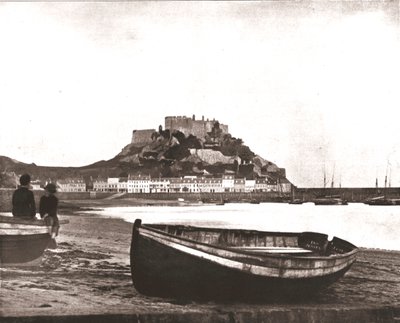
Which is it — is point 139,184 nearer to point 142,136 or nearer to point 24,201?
point 142,136

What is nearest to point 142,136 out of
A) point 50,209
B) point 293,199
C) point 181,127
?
point 181,127

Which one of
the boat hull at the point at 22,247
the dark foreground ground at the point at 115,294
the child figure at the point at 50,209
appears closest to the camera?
the dark foreground ground at the point at 115,294

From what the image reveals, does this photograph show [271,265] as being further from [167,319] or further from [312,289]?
[167,319]

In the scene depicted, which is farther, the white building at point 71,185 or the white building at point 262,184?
the white building at point 262,184

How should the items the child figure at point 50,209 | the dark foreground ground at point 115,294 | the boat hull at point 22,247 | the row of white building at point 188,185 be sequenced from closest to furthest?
the dark foreground ground at point 115,294
the boat hull at point 22,247
the child figure at point 50,209
the row of white building at point 188,185

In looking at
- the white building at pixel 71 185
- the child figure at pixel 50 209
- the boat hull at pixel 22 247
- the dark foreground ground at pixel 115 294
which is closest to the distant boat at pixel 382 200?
the dark foreground ground at pixel 115 294

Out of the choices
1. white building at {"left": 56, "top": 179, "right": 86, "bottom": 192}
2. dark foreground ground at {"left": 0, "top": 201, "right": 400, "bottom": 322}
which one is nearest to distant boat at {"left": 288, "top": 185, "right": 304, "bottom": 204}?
dark foreground ground at {"left": 0, "top": 201, "right": 400, "bottom": 322}

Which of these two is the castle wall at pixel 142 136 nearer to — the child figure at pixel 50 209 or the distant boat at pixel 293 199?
the child figure at pixel 50 209
